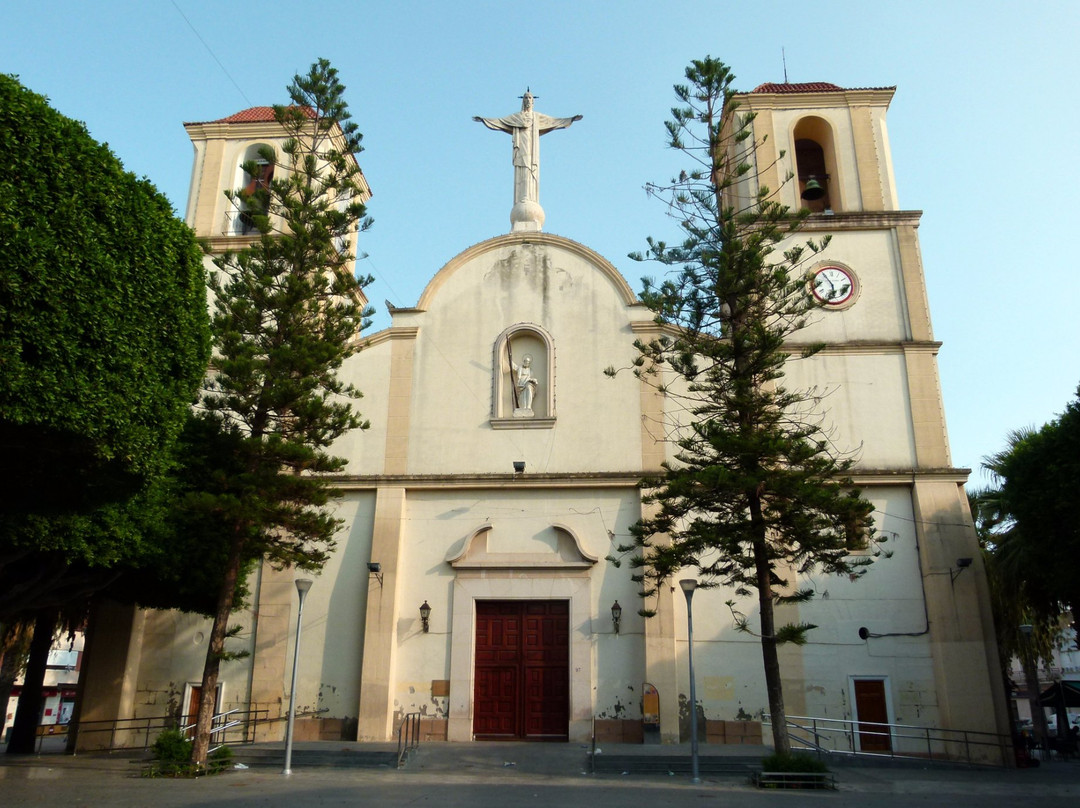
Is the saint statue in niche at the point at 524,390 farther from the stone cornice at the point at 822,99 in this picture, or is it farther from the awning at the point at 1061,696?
the awning at the point at 1061,696

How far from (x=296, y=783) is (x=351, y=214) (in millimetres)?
9507

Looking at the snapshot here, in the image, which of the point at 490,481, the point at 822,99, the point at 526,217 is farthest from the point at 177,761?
the point at 822,99

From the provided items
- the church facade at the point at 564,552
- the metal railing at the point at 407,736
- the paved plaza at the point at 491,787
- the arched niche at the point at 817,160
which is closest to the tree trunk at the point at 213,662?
the paved plaza at the point at 491,787

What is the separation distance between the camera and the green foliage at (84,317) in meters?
9.93

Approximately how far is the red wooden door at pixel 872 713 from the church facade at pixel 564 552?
54 mm

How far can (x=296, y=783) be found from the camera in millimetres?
12234

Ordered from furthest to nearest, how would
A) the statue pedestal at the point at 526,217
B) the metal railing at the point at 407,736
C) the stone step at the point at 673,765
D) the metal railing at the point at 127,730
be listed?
the statue pedestal at the point at 526,217
the metal railing at the point at 127,730
the metal railing at the point at 407,736
the stone step at the point at 673,765

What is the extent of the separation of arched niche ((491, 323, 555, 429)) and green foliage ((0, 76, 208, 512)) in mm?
7443

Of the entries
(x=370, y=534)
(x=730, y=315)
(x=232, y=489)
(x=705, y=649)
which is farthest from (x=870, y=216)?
(x=232, y=489)

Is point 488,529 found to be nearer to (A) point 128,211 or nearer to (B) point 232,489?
(B) point 232,489

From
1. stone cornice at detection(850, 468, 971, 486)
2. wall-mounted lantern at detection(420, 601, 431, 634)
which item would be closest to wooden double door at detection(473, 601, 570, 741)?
wall-mounted lantern at detection(420, 601, 431, 634)

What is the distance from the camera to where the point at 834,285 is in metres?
19.5

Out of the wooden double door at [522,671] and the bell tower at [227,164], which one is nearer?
the wooden double door at [522,671]

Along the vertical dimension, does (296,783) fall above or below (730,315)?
below
